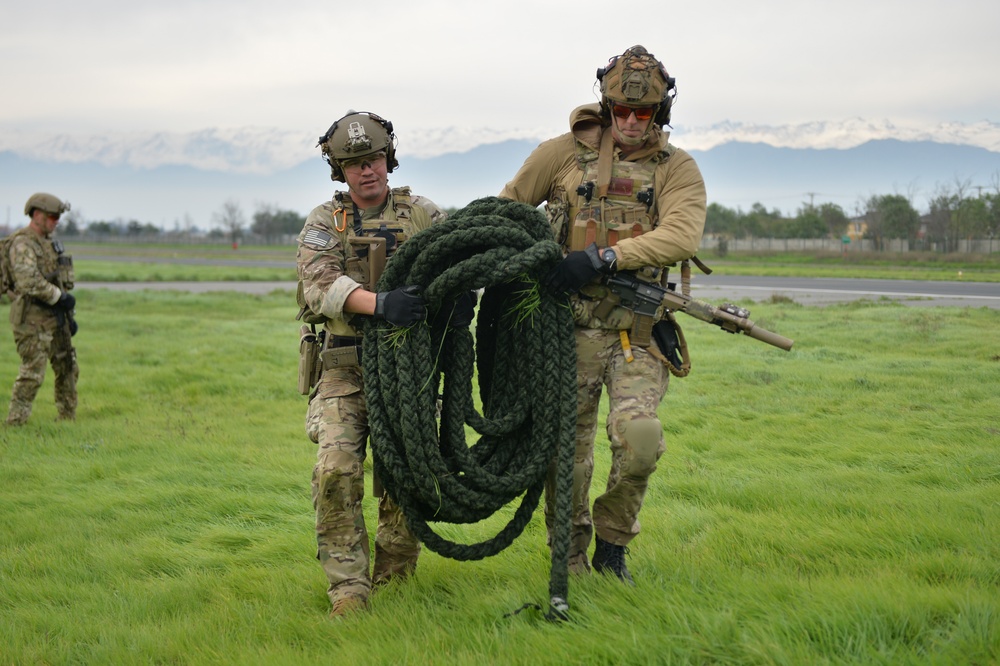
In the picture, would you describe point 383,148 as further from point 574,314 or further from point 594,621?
point 594,621

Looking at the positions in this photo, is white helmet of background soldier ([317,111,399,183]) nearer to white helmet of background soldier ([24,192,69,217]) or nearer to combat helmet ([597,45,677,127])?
combat helmet ([597,45,677,127])

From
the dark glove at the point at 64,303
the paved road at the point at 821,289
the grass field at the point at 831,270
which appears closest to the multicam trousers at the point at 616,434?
the dark glove at the point at 64,303

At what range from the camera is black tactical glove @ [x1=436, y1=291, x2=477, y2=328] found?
4.52m

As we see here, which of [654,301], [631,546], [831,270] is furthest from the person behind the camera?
[831,270]

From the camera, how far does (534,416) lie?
444 centimetres

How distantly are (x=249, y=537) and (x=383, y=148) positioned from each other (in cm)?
280

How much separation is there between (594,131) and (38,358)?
A: 747cm

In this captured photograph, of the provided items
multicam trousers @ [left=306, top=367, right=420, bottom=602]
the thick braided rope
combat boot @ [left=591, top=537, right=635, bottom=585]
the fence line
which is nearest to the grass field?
the fence line

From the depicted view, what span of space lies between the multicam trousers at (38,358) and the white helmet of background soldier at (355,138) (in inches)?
255

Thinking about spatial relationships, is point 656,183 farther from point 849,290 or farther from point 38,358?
point 849,290

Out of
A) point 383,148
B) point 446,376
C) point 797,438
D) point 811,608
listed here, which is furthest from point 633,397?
point 797,438

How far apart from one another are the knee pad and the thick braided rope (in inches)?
11.5

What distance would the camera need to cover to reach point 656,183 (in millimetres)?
4906

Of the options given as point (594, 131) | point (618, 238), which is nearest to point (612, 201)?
point (618, 238)
